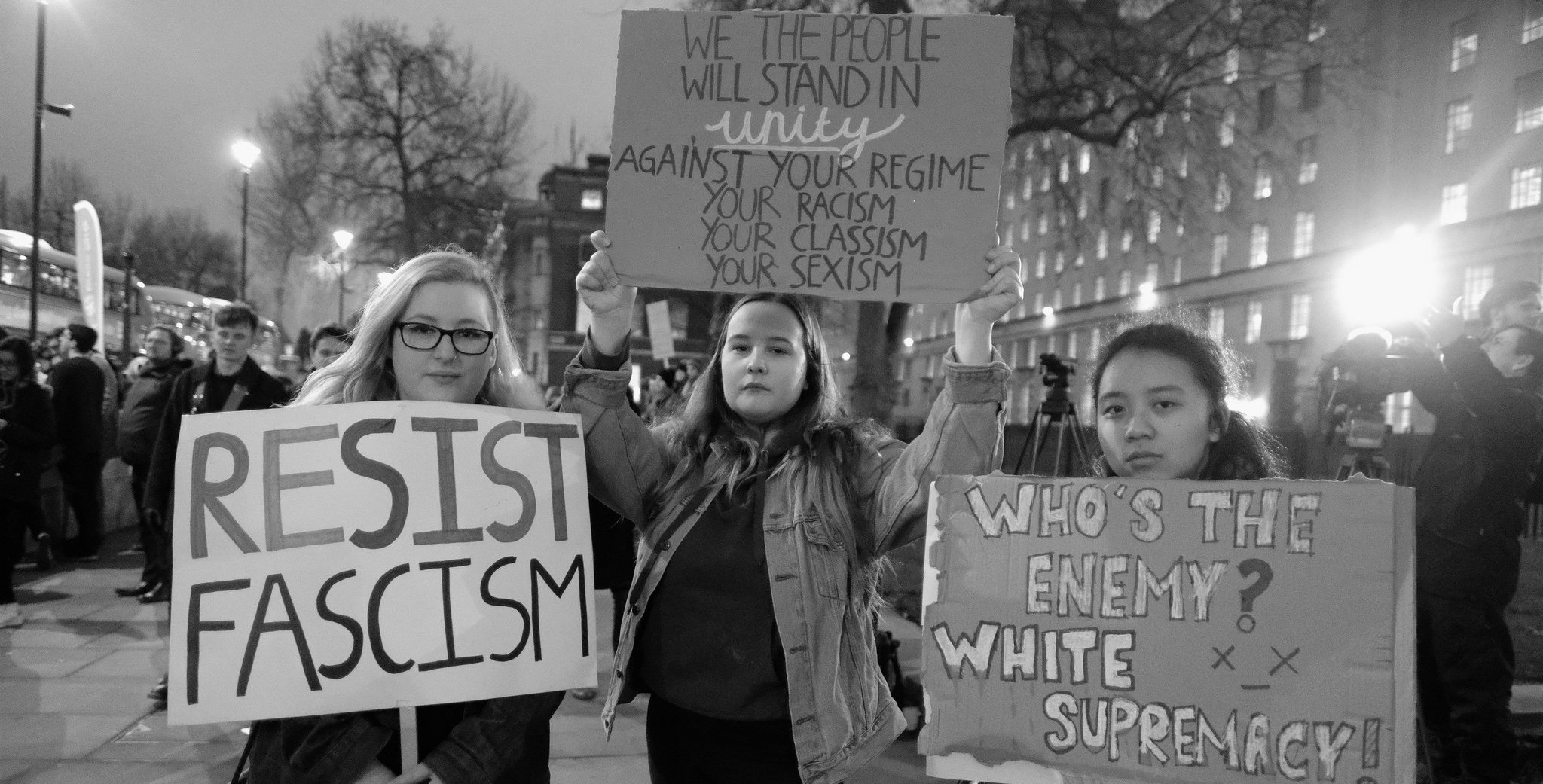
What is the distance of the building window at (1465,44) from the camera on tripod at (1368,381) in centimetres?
3276

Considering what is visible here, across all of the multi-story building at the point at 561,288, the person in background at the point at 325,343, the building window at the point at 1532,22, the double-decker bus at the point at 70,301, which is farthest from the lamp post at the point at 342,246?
the building window at the point at 1532,22

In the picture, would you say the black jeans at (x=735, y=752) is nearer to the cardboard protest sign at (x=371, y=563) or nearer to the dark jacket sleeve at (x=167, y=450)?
the cardboard protest sign at (x=371, y=563)

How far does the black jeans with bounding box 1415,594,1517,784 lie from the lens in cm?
370

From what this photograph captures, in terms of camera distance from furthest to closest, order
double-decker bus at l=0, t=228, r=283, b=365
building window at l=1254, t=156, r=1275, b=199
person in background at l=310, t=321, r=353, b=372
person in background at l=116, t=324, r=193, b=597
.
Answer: building window at l=1254, t=156, r=1275, b=199 → double-decker bus at l=0, t=228, r=283, b=365 → person in background at l=116, t=324, r=193, b=597 → person in background at l=310, t=321, r=353, b=372

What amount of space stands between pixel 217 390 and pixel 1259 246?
4013cm

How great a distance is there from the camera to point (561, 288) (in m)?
47.9

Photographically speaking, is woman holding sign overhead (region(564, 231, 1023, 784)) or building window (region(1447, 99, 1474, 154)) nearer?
woman holding sign overhead (region(564, 231, 1023, 784))

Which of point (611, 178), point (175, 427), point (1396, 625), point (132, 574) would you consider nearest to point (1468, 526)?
point (1396, 625)

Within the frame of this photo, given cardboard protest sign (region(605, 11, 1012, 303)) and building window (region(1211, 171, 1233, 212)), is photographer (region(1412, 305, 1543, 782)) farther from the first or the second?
building window (region(1211, 171, 1233, 212))

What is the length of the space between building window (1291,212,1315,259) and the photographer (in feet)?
116

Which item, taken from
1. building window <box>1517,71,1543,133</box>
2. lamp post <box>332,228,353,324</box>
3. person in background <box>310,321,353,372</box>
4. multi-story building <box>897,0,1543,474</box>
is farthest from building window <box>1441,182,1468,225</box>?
person in background <box>310,321,353,372</box>

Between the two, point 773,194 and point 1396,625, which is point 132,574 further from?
point 1396,625

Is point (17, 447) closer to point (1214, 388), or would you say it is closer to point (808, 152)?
point (808, 152)

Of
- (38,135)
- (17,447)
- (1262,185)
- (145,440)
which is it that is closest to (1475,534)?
(145,440)
